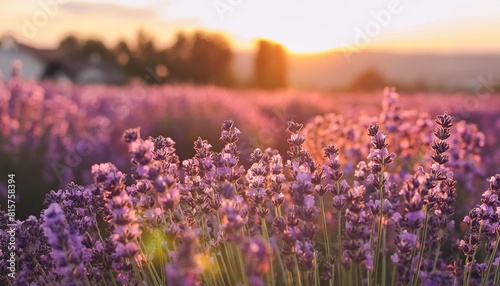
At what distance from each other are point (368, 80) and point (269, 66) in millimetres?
8966

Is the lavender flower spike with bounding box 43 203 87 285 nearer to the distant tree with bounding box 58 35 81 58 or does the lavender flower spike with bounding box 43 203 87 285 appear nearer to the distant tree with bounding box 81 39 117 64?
the distant tree with bounding box 81 39 117 64

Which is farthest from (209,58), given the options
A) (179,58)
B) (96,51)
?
(96,51)

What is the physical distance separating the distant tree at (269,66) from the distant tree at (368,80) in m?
6.62

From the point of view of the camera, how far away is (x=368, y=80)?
60.2 metres

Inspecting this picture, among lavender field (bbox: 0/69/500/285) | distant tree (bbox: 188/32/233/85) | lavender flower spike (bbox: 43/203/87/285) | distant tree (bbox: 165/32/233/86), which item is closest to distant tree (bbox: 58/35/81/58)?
distant tree (bbox: 165/32/233/86)

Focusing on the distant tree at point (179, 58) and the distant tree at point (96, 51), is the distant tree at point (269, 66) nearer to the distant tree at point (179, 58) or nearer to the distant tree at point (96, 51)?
the distant tree at point (179, 58)

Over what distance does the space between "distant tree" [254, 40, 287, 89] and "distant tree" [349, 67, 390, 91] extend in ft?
21.7

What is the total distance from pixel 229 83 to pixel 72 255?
58.9 meters

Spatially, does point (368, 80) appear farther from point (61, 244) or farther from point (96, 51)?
point (61, 244)

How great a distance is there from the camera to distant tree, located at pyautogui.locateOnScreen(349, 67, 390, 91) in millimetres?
60000

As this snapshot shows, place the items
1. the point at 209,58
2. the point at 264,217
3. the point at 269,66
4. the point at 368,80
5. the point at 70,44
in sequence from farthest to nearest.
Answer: the point at 70,44 → the point at 269,66 → the point at 368,80 → the point at 209,58 → the point at 264,217

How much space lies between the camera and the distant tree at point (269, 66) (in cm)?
6150

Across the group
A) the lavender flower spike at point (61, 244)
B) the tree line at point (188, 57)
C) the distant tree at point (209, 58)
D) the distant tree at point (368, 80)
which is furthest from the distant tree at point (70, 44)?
the lavender flower spike at point (61, 244)

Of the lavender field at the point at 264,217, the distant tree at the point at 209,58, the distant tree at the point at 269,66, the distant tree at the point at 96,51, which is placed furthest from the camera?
the distant tree at the point at 269,66
